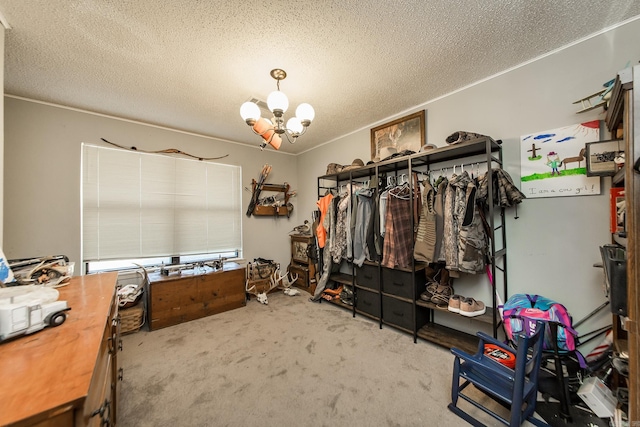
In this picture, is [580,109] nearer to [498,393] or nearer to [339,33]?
[339,33]

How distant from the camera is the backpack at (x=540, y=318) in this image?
164 cm

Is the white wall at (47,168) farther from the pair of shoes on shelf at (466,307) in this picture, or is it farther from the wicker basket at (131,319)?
the pair of shoes on shelf at (466,307)

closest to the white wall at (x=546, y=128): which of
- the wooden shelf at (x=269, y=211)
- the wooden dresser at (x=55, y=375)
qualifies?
the wooden dresser at (x=55, y=375)

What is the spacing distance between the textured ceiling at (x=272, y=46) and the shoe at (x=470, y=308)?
211 cm

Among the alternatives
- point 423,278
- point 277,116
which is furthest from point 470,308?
point 277,116

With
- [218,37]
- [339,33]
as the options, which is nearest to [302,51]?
[339,33]

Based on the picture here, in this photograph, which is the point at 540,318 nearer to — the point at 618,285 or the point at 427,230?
the point at 618,285

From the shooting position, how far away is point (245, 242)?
4031mm

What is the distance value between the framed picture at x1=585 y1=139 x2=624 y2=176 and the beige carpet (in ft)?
5.91

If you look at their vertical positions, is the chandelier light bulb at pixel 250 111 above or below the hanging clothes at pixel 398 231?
above

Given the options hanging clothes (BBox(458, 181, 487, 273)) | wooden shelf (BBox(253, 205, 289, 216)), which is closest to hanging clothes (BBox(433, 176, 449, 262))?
hanging clothes (BBox(458, 181, 487, 273))

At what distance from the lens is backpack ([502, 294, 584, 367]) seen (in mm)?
1636

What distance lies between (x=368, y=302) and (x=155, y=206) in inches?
126

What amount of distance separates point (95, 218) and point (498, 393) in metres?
4.25
